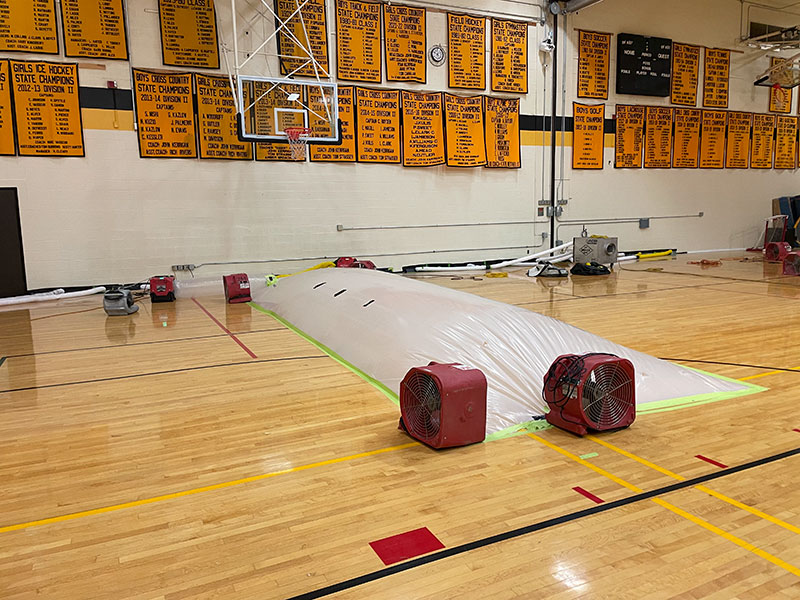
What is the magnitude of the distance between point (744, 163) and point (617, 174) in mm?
3557

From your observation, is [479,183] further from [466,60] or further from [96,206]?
[96,206]

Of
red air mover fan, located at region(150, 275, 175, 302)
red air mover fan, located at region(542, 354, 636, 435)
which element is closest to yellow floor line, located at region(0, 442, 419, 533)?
red air mover fan, located at region(542, 354, 636, 435)

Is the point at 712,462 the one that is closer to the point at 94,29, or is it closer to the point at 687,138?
the point at 94,29

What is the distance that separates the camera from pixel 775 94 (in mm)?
12602

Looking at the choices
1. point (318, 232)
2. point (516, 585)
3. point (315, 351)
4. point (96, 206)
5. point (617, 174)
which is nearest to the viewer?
point (516, 585)

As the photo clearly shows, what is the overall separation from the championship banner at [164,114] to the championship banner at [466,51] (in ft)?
13.9

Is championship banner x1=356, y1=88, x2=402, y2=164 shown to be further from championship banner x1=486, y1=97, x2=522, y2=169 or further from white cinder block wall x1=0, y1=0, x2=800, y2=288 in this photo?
championship banner x1=486, y1=97, x2=522, y2=169

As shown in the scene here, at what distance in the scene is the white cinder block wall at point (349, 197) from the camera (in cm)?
762

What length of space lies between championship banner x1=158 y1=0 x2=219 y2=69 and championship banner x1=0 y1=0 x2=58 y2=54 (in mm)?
1311

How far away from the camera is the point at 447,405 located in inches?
103

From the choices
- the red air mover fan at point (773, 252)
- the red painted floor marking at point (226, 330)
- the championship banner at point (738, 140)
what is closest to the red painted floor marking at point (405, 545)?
the red painted floor marking at point (226, 330)

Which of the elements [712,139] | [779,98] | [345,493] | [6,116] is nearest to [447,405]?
[345,493]

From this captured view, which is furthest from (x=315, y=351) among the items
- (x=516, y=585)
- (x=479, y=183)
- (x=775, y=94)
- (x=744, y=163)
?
(x=775, y=94)

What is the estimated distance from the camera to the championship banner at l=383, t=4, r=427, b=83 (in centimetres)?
909
